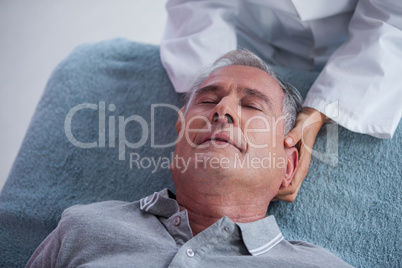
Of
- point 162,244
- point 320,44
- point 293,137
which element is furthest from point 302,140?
point 162,244

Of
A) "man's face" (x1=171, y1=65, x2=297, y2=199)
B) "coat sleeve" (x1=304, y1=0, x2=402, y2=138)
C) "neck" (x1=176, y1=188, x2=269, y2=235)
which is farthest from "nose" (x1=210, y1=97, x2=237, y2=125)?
"coat sleeve" (x1=304, y1=0, x2=402, y2=138)

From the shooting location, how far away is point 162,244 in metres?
0.96

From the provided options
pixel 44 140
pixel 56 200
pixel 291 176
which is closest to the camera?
pixel 291 176

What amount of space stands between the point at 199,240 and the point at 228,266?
9 centimetres

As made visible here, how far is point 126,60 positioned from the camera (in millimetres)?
1589

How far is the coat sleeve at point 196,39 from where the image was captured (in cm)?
142

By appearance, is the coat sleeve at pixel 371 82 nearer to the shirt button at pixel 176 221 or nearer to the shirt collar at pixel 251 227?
the shirt collar at pixel 251 227

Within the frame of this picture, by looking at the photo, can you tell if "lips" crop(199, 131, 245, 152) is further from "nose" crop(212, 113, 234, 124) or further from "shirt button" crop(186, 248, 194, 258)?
"shirt button" crop(186, 248, 194, 258)

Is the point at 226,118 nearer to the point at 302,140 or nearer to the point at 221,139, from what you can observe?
the point at 221,139

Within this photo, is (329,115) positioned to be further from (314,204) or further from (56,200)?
(56,200)

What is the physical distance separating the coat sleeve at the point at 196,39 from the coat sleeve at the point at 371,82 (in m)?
0.39

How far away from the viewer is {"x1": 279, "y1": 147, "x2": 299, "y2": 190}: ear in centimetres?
117

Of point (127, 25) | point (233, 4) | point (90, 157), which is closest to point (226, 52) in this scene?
point (233, 4)

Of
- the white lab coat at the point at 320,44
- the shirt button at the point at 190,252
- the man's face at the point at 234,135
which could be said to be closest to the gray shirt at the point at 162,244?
the shirt button at the point at 190,252
